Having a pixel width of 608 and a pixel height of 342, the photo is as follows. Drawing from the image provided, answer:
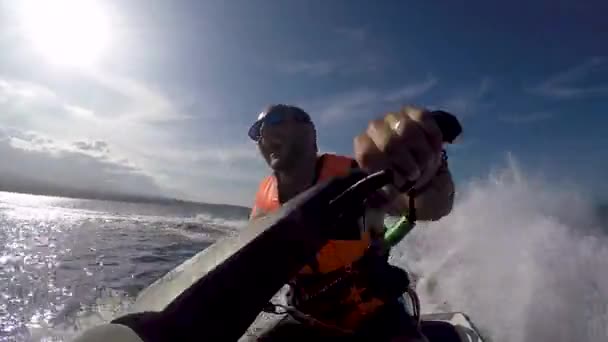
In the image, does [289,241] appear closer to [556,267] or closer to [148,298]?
[148,298]

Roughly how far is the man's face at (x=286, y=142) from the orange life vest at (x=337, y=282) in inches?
6.6

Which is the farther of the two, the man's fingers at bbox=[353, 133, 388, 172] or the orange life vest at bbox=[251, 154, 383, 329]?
the orange life vest at bbox=[251, 154, 383, 329]

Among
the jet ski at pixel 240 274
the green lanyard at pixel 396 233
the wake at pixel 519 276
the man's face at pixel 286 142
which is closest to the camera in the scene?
the jet ski at pixel 240 274

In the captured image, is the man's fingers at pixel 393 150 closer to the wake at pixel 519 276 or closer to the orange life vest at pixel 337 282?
the orange life vest at pixel 337 282

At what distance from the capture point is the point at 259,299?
1.11m

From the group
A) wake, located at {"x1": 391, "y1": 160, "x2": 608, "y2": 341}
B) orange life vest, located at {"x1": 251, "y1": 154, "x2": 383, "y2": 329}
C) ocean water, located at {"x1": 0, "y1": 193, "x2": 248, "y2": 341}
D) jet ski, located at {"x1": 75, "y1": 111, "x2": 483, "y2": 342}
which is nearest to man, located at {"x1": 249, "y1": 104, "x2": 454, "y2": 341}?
orange life vest, located at {"x1": 251, "y1": 154, "x2": 383, "y2": 329}

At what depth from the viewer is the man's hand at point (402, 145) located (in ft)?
4.08

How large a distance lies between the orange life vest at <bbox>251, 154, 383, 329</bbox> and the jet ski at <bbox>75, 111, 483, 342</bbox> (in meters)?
1.33

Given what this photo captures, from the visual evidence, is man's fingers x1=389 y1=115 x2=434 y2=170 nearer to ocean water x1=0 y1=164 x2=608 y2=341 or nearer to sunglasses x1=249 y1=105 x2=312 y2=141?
sunglasses x1=249 y1=105 x2=312 y2=141

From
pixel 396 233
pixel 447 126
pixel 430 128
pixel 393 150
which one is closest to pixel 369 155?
pixel 393 150

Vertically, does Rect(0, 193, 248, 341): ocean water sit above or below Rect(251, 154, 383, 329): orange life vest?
below

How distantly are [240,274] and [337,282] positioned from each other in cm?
166

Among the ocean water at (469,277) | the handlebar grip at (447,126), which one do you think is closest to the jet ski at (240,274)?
the handlebar grip at (447,126)

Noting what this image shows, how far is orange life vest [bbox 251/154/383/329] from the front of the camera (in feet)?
8.85
